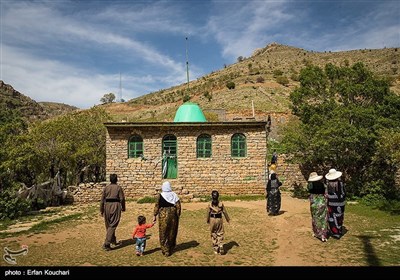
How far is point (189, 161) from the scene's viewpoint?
55.8 feet

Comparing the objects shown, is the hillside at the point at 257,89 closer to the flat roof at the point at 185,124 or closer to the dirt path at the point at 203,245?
the flat roof at the point at 185,124

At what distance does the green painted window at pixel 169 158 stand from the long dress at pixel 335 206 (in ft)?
30.9

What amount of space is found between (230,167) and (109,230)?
10040 millimetres

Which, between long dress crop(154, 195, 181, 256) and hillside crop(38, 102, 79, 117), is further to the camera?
hillside crop(38, 102, 79, 117)

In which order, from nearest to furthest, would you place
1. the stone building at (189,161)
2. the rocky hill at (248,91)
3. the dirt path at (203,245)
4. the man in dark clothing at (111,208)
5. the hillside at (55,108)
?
the dirt path at (203,245)
the man in dark clothing at (111,208)
the stone building at (189,161)
the rocky hill at (248,91)
the hillside at (55,108)

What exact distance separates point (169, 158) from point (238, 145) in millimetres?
3757

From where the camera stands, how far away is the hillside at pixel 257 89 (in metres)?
39.9

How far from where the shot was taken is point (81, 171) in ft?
66.2

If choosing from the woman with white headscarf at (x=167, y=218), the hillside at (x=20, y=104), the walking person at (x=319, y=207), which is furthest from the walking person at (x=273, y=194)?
the hillside at (x=20, y=104)

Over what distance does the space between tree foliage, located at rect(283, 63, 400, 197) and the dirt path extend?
461cm

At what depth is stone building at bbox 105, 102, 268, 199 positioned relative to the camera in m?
17.0

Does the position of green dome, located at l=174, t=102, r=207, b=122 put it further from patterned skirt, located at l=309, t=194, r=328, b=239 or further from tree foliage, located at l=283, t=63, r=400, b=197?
patterned skirt, located at l=309, t=194, r=328, b=239

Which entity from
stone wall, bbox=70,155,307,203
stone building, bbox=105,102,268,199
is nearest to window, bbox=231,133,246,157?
stone building, bbox=105,102,268,199

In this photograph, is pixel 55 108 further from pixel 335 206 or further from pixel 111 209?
pixel 335 206
